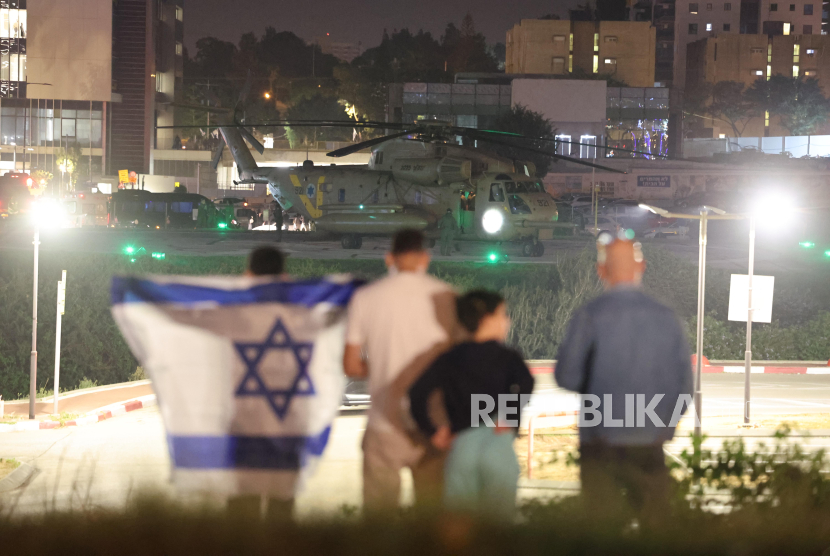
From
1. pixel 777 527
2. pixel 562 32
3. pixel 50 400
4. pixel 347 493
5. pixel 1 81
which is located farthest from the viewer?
pixel 562 32

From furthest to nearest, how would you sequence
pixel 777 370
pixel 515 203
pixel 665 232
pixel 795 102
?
pixel 795 102
pixel 665 232
pixel 515 203
pixel 777 370

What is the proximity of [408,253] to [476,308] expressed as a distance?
2.18 ft

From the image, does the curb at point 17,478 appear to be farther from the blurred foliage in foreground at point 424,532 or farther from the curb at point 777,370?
the curb at point 777,370

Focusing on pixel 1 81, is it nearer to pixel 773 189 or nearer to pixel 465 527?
pixel 773 189

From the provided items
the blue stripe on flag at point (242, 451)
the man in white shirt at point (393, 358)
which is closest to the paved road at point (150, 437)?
the blue stripe on flag at point (242, 451)

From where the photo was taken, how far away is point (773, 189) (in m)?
73.6

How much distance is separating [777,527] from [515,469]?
5.21 feet

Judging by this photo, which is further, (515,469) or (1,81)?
(1,81)

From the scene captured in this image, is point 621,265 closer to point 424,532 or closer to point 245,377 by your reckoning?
point 424,532

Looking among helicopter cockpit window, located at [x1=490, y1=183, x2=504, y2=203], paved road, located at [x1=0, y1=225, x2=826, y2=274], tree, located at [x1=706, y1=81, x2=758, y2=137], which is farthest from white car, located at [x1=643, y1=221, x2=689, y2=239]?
tree, located at [x1=706, y1=81, x2=758, y2=137]

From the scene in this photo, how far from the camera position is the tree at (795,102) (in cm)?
11600

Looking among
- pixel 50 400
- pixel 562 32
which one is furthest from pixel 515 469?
pixel 562 32

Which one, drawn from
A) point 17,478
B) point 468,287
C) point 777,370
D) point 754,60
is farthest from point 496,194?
point 754,60

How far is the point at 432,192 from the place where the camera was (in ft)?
105
